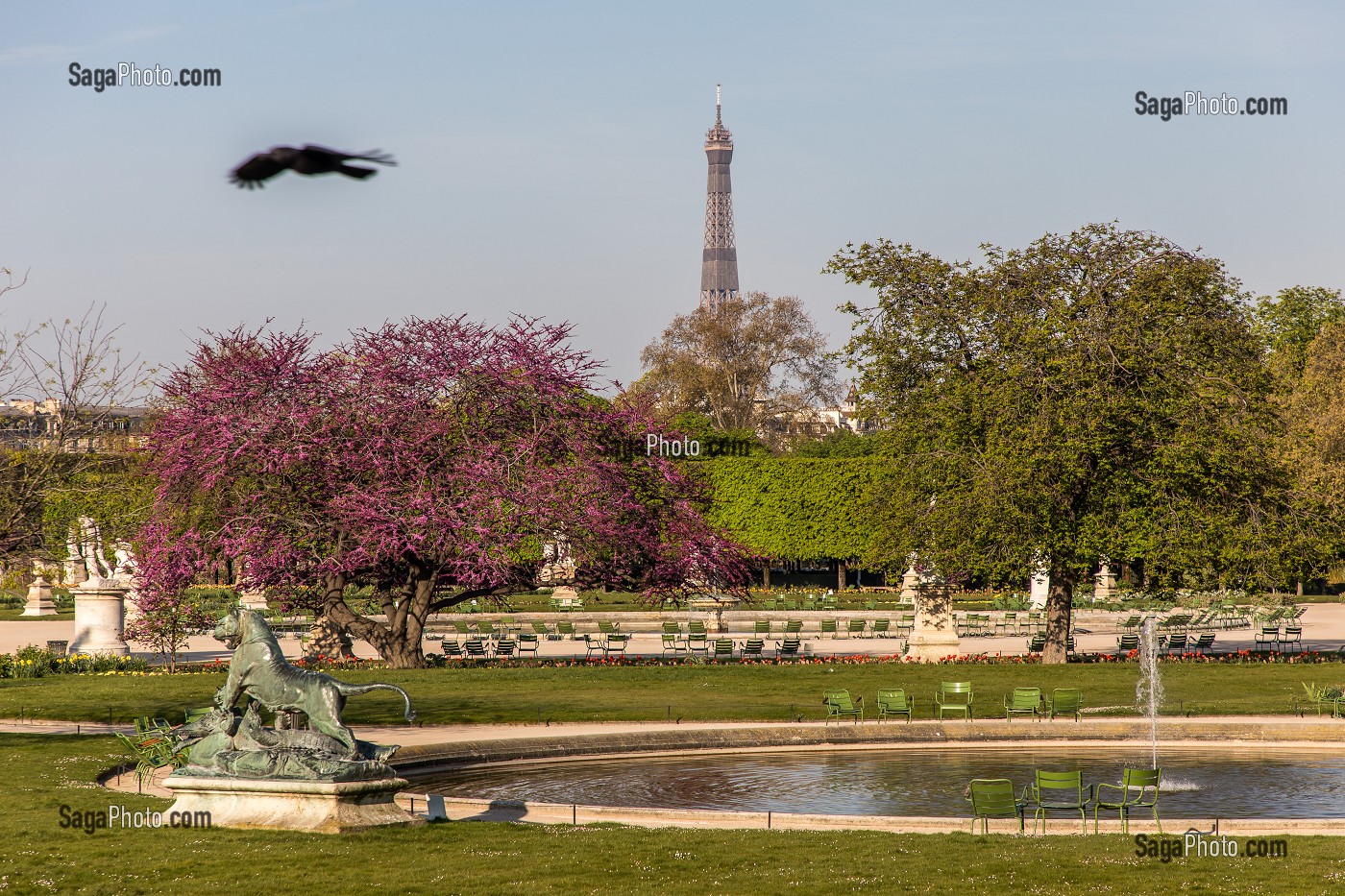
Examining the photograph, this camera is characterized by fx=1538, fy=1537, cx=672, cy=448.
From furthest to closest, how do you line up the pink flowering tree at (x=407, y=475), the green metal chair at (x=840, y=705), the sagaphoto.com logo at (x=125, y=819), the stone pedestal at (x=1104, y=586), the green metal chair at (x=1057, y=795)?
the stone pedestal at (x=1104, y=586)
the pink flowering tree at (x=407, y=475)
the green metal chair at (x=840, y=705)
the green metal chair at (x=1057, y=795)
the sagaphoto.com logo at (x=125, y=819)

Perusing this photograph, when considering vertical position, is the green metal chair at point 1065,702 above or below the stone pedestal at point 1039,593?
below

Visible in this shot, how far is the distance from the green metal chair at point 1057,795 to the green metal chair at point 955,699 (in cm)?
460

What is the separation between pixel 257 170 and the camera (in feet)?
34.0

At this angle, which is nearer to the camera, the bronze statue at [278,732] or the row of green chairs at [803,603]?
the bronze statue at [278,732]

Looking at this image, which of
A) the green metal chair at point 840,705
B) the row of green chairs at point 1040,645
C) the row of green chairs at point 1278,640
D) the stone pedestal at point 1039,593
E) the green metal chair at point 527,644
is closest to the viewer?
Result: the green metal chair at point 840,705

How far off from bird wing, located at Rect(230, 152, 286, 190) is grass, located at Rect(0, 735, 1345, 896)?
17.3 ft

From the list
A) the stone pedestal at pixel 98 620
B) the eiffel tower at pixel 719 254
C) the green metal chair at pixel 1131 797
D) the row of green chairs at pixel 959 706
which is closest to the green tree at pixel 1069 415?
the row of green chairs at pixel 959 706

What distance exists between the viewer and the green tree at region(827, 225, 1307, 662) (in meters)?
31.0

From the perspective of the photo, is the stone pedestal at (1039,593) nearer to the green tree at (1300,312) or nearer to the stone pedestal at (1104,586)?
the stone pedestal at (1104,586)

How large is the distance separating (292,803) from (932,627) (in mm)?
21275

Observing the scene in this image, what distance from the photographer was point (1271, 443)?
110 ft

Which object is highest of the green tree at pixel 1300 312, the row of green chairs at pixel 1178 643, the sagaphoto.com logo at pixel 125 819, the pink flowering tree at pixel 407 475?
the green tree at pixel 1300 312

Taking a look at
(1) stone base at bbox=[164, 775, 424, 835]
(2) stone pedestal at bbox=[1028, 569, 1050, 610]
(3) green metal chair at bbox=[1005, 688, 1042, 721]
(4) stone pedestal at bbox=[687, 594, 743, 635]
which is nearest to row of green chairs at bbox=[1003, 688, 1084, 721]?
(3) green metal chair at bbox=[1005, 688, 1042, 721]

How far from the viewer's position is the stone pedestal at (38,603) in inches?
2148
